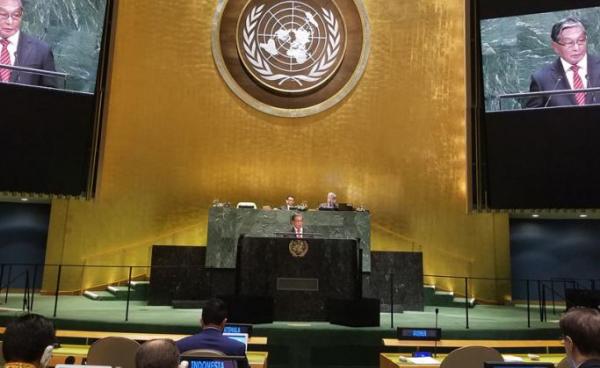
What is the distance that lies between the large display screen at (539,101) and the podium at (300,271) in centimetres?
345

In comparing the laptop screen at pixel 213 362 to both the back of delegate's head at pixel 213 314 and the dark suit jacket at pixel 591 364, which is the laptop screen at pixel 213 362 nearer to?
the back of delegate's head at pixel 213 314

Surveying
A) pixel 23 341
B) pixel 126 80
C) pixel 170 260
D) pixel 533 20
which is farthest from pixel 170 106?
pixel 23 341

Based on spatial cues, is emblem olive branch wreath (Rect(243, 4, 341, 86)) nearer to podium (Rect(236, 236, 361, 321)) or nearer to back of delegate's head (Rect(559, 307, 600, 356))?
podium (Rect(236, 236, 361, 321))

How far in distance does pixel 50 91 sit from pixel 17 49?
37.2 inches

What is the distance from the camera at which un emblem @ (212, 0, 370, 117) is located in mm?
10477

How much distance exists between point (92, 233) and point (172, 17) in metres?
4.52

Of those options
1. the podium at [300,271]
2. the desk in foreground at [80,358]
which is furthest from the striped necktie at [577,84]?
the desk in foreground at [80,358]

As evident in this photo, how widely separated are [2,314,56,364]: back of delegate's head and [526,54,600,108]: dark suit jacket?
339 inches

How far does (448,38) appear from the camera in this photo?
10352mm

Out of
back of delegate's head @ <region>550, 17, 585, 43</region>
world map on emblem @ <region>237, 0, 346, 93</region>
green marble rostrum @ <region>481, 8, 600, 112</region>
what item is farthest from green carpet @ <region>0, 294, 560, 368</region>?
world map on emblem @ <region>237, 0, 346, 93</region>

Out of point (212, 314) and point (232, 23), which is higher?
point (232, 23)

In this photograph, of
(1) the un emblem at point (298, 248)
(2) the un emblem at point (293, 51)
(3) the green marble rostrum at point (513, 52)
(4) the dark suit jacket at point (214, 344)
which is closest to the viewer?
(4) the dark suit jacket at point (214, 344)

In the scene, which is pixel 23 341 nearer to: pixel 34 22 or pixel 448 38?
pixel 34 22

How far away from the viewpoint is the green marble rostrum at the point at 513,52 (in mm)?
8883
